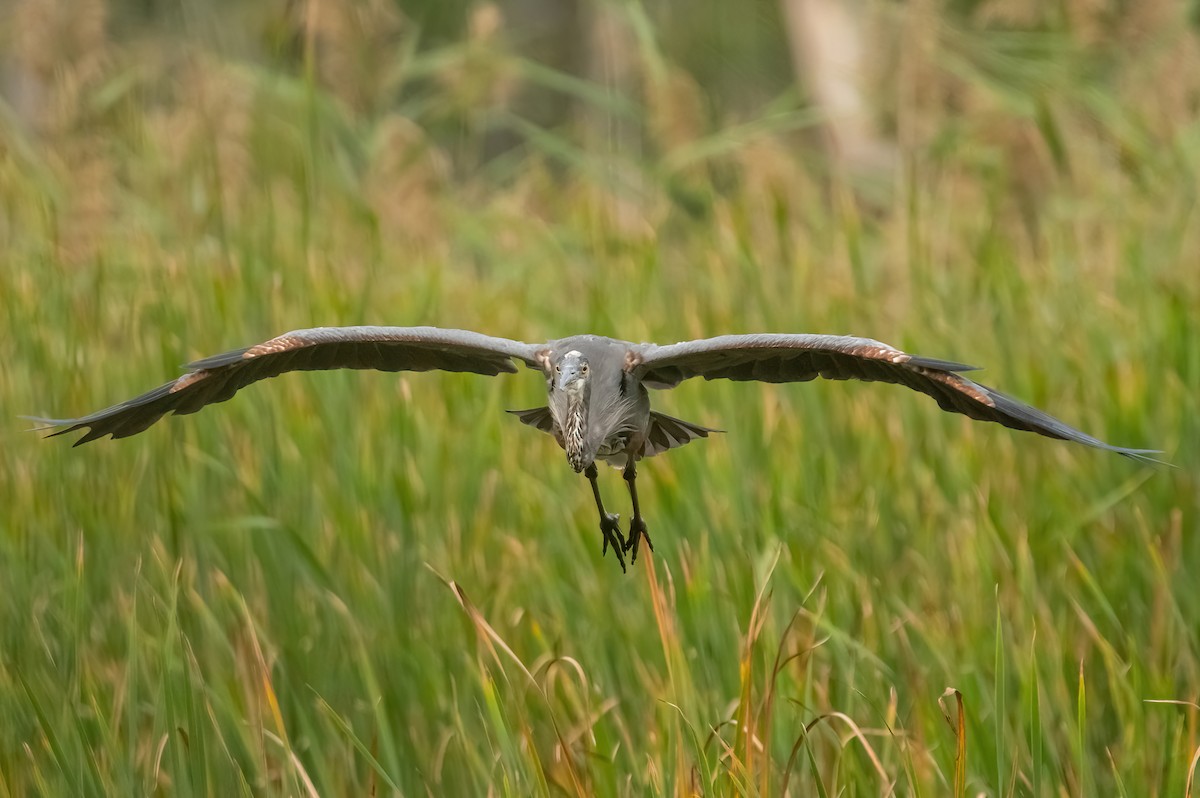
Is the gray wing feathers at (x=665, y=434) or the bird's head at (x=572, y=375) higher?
the bird's head at (x=572, y=375)

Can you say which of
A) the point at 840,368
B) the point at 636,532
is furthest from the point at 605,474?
the point at 840,368

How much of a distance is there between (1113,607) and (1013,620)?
0.77 feet

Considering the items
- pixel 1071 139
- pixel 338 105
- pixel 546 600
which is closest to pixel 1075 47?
pixel 1071 139

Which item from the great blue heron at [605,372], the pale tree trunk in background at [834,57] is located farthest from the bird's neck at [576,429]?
the pale tree trunk in background at [834,57]

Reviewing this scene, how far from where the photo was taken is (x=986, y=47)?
717 centimetres

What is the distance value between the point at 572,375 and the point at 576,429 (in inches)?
4.0

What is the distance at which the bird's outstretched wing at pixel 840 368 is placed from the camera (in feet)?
8.19

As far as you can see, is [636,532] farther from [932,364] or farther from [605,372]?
[932,364]

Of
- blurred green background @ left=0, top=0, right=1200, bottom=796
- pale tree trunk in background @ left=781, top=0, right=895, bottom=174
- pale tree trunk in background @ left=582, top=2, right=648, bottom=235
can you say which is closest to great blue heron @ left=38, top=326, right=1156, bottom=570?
blurred green background @ left=0, top=0, right=1200, bottom=796

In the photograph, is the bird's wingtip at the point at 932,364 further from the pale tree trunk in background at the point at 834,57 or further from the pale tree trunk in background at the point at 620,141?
the pale tree trunk in background at the point at 834,57

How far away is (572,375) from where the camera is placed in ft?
8.72

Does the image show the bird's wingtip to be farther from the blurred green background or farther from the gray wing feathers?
the gray wing feathers

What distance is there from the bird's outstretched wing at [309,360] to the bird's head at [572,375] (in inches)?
4.1

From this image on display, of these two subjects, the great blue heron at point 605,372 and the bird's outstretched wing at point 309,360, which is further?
the bird's outstretched wing at point 309,360
